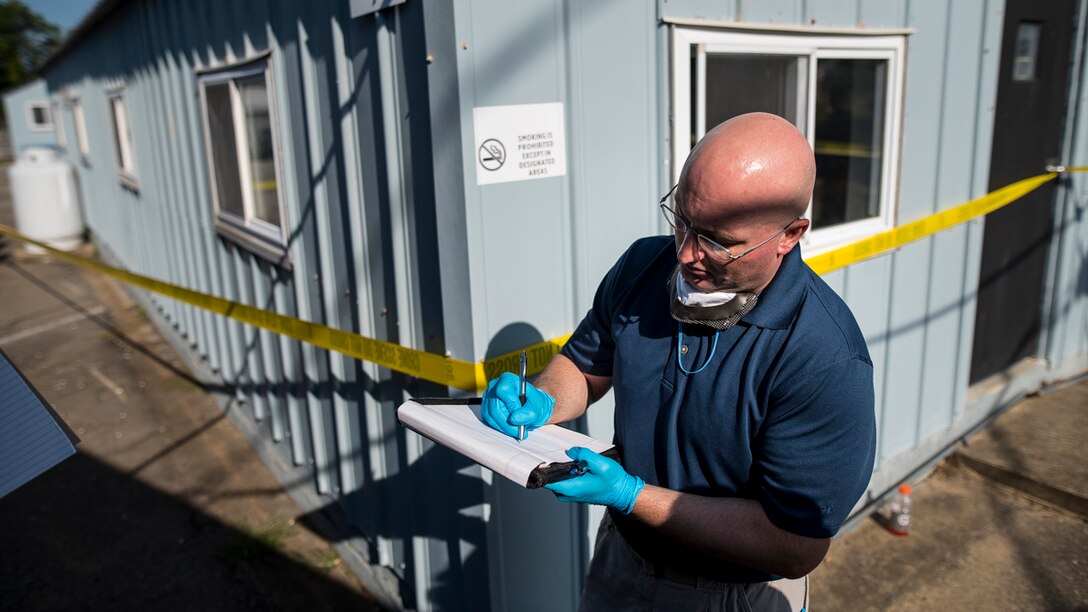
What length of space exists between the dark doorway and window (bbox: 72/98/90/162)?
11899mm

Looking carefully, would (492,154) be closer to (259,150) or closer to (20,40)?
(259,150)

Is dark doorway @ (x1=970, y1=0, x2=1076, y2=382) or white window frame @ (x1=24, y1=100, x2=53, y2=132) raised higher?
white window frame @ (x1=24, y1=100, x2=53, y2=132)

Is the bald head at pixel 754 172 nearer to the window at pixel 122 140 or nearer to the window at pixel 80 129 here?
the window at pixel 122 140

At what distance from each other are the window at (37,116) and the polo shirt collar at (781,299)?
25367mm

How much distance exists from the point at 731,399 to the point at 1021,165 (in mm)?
4379

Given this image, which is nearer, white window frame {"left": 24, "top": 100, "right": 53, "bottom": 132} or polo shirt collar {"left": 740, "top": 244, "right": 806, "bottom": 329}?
polo shirt collar {"left": 740, "top": 244, "right": 806, "bottom": 329}

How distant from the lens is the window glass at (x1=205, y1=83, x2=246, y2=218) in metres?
4.79

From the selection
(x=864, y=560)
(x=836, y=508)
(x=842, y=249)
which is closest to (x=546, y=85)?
Result: (x=836, y=508)

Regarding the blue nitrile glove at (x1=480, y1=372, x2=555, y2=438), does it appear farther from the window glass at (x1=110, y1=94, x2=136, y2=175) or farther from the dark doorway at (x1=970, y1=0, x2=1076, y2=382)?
the window glass at (x1=110, y1=94, x2=136, y2=175)

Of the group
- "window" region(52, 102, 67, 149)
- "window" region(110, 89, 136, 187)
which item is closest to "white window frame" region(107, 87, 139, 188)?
"window" region(110, 89, 136, 187)

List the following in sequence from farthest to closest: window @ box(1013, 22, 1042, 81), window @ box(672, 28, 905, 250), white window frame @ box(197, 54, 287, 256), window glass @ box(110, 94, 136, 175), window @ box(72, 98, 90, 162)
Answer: window @ box(72, 98, 90, 162), window glass @ box(110, 94, 136, 175), window @ box(1013, 22, 1042, 81), white window frame @ box(197, 54, 287, 256), window @ box(672, 28, 905, 250)

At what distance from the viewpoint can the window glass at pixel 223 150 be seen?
15.7ft

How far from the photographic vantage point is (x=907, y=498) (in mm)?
4168

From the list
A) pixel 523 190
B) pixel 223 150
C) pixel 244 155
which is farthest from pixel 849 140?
pixel 223 150
